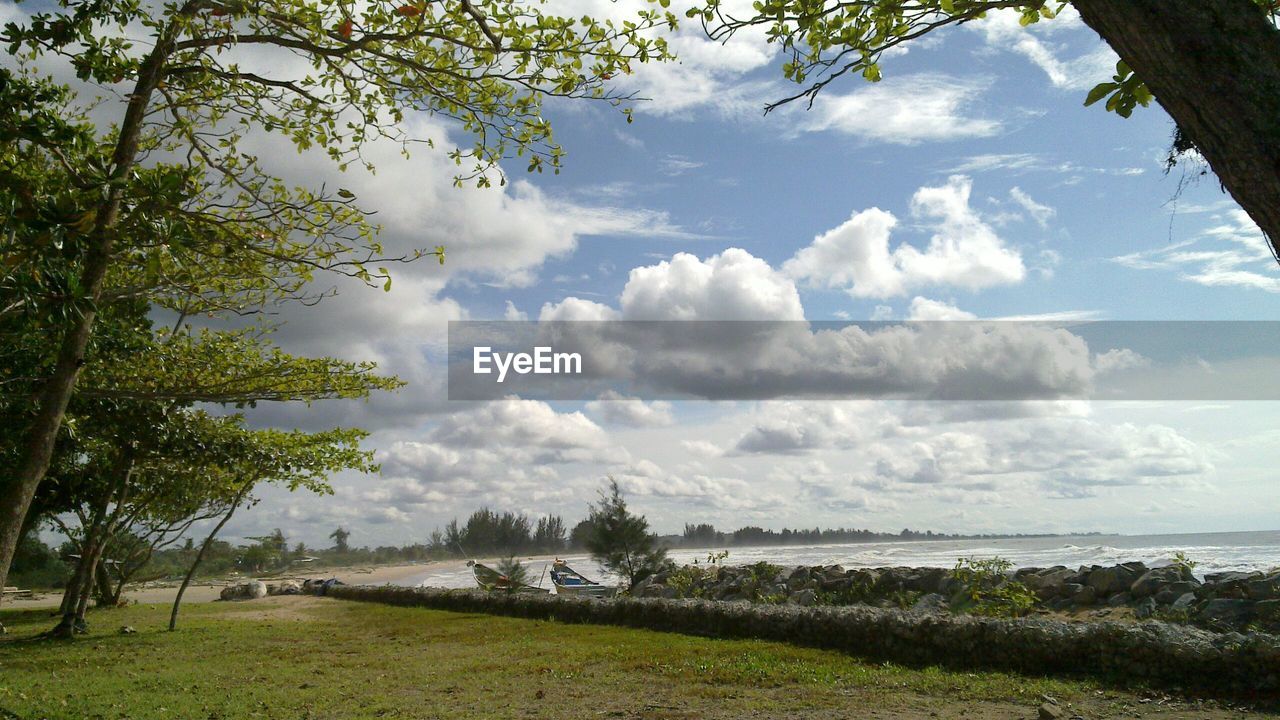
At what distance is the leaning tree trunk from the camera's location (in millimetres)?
1900

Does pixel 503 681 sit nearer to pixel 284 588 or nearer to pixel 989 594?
pixel 989 594

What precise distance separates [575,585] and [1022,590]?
1409 centimetres

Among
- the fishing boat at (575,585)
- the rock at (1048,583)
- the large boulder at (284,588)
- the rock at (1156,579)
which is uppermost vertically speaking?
the rock at (1156,579)

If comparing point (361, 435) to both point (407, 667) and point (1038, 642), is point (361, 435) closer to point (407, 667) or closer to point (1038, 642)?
point (407, 667)

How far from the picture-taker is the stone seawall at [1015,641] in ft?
22.4

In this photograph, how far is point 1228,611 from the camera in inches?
381

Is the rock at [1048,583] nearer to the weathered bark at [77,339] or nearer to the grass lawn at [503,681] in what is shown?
the grass lawn at [503,681]

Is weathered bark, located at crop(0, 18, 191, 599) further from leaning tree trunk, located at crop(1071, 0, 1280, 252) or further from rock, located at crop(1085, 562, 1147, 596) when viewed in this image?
rock, located at crop(1085, 562, 1147, 596)

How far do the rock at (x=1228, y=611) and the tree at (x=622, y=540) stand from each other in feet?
42.6

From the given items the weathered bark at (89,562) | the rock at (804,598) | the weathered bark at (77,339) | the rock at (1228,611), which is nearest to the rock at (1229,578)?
the rock at (1228,611)

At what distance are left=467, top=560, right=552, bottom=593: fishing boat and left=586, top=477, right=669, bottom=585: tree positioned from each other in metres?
1.88

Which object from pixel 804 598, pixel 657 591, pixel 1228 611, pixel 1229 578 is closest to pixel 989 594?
pixel 1228 611

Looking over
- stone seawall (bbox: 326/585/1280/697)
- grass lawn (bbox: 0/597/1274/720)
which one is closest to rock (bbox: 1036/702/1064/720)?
grass lawn (bbox: 0/597/1274/720)

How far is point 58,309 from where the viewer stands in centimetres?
421
